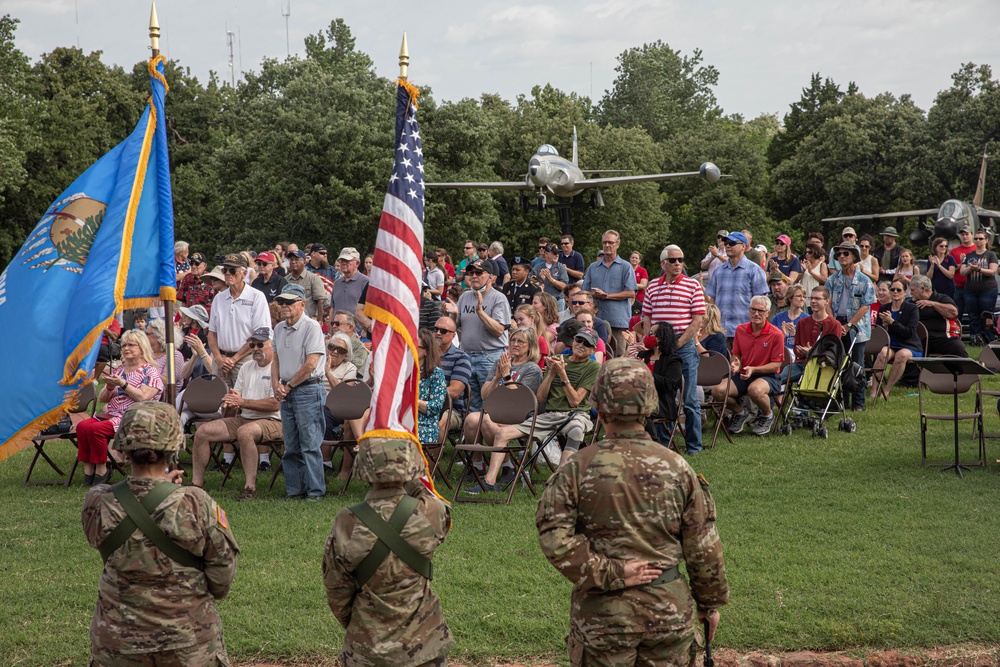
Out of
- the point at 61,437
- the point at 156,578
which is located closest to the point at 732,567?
the point at 156,578

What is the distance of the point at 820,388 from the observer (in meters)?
12.2

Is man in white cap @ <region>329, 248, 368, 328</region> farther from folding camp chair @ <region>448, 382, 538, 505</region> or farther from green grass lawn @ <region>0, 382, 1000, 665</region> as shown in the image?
folding camp chair @ <region>448, 382, 538, 505</region>

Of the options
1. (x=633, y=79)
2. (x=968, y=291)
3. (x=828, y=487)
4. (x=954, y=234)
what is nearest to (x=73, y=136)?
(x=954, y=234)

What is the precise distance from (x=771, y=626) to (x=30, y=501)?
301 inches

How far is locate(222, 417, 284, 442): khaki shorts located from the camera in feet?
34.0

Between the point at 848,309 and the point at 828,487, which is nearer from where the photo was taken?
the point at 828,487

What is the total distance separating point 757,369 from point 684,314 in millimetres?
1325

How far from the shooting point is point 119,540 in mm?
4172

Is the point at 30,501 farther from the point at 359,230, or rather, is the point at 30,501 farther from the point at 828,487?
the point at 359,230

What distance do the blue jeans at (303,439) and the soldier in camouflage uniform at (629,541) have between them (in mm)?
6220

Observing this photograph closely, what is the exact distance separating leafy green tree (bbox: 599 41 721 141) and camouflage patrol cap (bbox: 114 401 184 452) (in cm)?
7912

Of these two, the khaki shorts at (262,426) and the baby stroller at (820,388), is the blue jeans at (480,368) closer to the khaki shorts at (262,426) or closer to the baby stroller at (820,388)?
the khaki shorts at (262,426)

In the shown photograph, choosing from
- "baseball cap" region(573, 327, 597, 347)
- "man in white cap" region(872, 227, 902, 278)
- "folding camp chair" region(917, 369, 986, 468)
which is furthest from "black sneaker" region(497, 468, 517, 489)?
"man in white cap" region(872, 227, 902, 278)

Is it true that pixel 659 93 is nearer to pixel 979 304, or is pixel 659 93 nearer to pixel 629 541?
pixel 979 304
